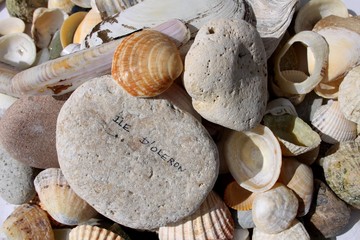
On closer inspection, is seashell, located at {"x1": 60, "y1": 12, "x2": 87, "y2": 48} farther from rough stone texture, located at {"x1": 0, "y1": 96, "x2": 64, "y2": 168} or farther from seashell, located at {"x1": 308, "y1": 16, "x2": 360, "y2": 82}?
seashell, located at {"x1": 308, "y1": 16, "x2": 360, "y2": 82}

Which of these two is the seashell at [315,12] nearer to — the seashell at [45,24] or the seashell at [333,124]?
the seashell at [333,124]

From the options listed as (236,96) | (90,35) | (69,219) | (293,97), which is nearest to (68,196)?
(69,219)

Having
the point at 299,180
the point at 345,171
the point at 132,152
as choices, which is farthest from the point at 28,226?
the point at 345,171

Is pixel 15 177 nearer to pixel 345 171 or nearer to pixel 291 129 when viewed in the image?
pixel 291 129

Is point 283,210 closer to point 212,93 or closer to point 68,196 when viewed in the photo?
point 212,93

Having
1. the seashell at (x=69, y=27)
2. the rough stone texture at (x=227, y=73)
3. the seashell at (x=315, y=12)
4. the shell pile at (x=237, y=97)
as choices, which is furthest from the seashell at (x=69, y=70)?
the seashell at (x=315, y=12)

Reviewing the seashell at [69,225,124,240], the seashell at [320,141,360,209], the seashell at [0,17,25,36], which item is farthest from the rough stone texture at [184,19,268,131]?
the seashell at [0,17,25,36]

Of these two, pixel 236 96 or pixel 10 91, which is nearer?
pixel 236 96
